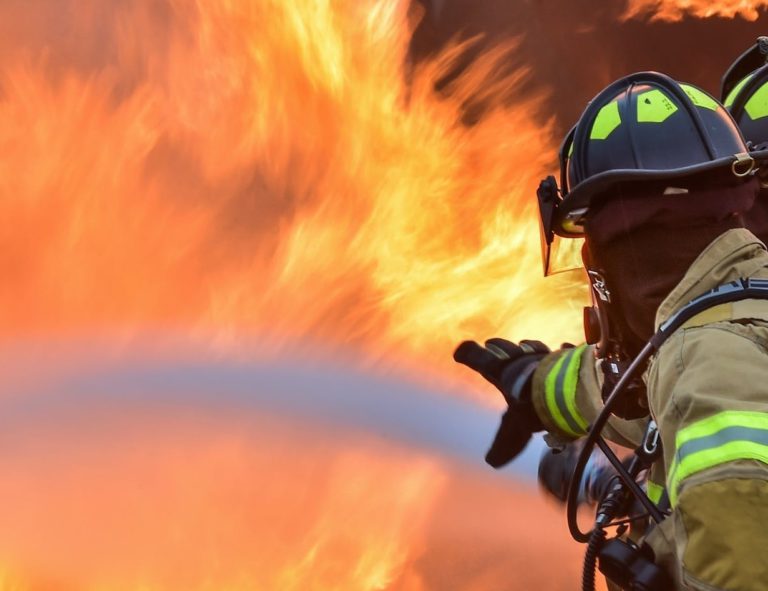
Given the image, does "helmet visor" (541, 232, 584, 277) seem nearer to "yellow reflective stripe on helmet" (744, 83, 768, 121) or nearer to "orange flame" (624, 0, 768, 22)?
→ "yellow reflective stripe on helmet" (744, 83, 768, 121)

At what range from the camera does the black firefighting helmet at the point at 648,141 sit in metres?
1.63

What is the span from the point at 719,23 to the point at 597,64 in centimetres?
98

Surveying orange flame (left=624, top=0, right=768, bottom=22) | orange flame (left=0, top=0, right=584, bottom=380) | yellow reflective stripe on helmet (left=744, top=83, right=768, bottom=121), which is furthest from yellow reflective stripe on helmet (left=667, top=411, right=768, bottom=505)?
orange flame (left=624, top=0, right=768, bottom=22)

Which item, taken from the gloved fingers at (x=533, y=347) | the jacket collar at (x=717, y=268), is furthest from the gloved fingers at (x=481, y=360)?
the jacket collar at (x=717, y=268)

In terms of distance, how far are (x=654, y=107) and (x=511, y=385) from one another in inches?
42.8

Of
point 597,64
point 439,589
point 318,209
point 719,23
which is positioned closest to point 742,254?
point 439,589

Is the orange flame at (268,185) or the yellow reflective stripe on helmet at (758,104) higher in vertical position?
the orange flame at (268,185)

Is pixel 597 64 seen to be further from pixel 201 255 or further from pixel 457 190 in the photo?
pixel 201 255

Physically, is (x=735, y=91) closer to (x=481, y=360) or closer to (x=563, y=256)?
(x=563, y=256)

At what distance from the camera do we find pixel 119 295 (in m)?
3.72

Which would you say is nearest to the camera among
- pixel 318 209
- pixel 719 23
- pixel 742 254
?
pixel 742 254

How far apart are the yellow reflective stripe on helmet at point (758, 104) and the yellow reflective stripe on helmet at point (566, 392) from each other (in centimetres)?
134

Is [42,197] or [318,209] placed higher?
[42,197]

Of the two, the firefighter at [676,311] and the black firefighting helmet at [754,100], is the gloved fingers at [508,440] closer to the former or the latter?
the firefighter at [676,311]
